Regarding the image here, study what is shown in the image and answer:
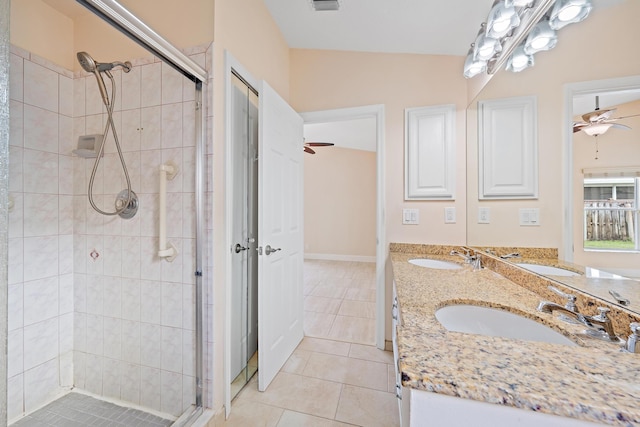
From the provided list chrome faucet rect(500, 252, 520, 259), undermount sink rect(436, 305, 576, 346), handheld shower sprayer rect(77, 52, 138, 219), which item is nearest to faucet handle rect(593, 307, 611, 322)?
undermount sink rect(436, 305, 576, 346)

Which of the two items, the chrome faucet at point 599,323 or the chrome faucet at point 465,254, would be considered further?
the chrome faucet at point 465,254

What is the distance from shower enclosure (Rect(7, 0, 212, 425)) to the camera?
1.38 metres

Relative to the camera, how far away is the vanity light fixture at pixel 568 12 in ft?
2.94

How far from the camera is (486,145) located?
1646 millimetres

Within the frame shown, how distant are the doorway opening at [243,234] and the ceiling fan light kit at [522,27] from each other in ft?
4.86

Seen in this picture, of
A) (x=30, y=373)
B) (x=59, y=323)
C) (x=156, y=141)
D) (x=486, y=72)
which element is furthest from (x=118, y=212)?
(x=486, y=72)

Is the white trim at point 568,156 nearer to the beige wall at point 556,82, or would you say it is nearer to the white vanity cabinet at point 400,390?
the beige wall at point 556,82

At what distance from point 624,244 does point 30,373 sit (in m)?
2.83

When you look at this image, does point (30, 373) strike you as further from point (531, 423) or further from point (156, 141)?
point (531, 423)

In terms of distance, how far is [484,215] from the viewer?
1715 millimetres

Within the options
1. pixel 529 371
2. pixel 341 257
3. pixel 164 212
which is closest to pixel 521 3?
pixel 529 371

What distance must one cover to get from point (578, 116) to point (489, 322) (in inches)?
32.2

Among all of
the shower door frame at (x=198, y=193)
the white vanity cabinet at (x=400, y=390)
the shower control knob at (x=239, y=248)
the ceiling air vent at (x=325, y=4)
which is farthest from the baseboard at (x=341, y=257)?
the ceiling air vent at (x=325, y=4)

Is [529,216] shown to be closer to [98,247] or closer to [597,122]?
[597,122]
